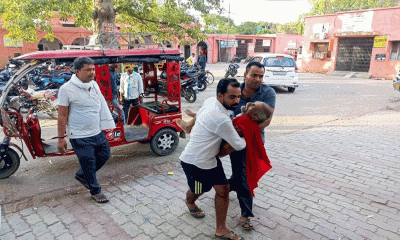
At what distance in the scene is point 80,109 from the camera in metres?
3.31

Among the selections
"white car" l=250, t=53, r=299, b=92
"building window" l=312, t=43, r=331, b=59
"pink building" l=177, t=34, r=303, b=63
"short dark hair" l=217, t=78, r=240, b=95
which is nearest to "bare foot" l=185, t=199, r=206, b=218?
"short dark hair" l=217, t=78, r=240, b=95

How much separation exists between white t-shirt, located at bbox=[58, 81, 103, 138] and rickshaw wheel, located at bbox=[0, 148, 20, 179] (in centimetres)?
149

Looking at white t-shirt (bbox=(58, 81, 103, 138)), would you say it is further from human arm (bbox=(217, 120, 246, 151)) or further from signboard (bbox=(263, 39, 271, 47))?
signboard (bbox=(263, 39, 271, 47))

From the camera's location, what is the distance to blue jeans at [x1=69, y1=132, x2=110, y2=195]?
338cm

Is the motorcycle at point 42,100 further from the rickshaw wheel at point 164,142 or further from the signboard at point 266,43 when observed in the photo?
the signboard at point 266,43

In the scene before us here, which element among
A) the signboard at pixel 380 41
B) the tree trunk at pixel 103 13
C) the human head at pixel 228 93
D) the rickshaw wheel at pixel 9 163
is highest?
the tree trunk at pixel 103 13

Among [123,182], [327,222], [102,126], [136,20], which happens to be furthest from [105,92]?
[136,20]

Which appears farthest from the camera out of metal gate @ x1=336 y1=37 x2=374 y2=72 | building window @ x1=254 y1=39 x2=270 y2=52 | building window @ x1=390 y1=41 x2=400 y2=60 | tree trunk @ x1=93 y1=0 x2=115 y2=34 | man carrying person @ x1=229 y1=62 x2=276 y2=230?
building window @ x1=254 y1=39 x2=270 y2=52

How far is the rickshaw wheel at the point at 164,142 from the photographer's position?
513 centimetres

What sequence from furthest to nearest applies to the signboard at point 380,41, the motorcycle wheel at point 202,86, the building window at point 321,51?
the building window at point 321,51 < the signboard at point 380,41 < the motorcycle wheel at point 202,86

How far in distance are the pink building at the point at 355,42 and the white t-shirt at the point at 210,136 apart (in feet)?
67.9

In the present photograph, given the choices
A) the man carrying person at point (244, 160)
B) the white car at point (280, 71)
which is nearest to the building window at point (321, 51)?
the white car at point (280, 71)

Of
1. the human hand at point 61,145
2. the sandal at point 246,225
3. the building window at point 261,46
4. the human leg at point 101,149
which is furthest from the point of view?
the building window at point 261,46

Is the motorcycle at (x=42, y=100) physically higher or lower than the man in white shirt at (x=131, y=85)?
lower
